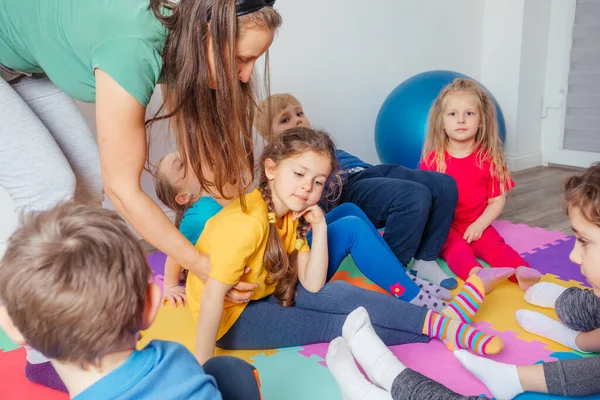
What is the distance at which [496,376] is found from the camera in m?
1.27

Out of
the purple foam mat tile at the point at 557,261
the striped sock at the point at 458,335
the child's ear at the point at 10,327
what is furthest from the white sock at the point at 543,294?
the child's ear at the point at 10,327

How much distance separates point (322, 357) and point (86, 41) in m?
0.96

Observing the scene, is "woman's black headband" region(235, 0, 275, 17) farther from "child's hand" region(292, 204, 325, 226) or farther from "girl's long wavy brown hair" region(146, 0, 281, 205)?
"child's hand" region(292, 204, 325, 226)

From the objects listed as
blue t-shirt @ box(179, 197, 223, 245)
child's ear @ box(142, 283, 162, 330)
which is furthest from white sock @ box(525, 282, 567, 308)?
child's ear @ box(142, 283, 162, 330)

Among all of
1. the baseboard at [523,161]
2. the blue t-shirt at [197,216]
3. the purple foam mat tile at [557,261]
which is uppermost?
the blue t-shirt at [197,216]

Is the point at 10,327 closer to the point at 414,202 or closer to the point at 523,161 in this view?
the point at 414,202


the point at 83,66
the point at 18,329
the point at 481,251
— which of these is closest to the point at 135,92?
the point at 83,66

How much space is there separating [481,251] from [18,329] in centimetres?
178

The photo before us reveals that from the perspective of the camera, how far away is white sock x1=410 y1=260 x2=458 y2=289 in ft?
6.38

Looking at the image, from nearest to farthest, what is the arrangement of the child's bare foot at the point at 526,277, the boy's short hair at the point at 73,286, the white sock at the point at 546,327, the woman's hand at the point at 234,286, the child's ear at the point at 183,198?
1. the boy's short hair at the point at 73,286
2. the woman's hand at the point at 234,286
3. the white sock at the point at 546,327
4. the child's bare foot at the point at 526,277
5. the child's ear at the point at 183,198

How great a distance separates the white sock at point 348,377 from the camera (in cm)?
119

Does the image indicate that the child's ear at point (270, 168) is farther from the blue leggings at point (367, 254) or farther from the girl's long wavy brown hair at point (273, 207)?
the blue leggings at point (367, 254)

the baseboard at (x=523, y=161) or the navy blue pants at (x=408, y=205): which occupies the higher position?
the navy blue pants at (x=408, y=205)

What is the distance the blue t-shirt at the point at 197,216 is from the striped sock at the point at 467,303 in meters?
0.84
